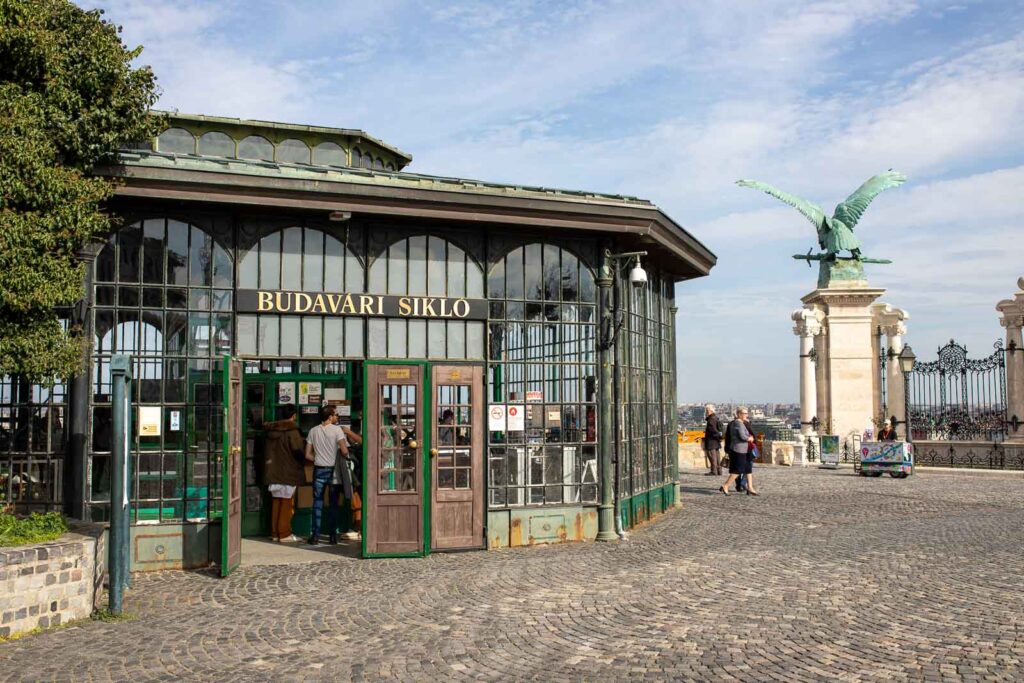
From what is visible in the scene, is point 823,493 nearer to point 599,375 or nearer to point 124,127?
point 599,375

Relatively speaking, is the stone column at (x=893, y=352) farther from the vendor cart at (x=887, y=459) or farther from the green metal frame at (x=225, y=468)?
the green metal frame at (x=225, y=468)

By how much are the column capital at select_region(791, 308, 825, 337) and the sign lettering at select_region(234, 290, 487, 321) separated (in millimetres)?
20971

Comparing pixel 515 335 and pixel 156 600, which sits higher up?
pixel 515 335

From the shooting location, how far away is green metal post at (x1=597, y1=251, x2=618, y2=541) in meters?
12.1

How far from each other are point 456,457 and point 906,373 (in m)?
21.8

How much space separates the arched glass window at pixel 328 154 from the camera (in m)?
14.6

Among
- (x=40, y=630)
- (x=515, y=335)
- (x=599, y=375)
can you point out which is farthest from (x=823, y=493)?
(x=40, y=630)

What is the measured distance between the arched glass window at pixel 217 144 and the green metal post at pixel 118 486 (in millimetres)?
6415

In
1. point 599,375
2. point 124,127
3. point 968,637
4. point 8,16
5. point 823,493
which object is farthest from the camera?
point 823,493

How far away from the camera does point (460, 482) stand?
11305 mm

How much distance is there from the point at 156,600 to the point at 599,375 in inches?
232


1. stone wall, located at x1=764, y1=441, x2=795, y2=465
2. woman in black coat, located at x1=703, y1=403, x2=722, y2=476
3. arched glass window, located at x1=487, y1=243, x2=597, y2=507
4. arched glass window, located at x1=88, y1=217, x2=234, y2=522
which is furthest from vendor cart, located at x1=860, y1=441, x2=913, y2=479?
arched glass window, located at x1=88, y1=217, x2=234, y2=522

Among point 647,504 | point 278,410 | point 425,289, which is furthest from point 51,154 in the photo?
point 647,504

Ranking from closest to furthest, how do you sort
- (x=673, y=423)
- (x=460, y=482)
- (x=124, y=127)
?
(x=124, y=127) → (x=460, y=482) → (x=673, y=423)
